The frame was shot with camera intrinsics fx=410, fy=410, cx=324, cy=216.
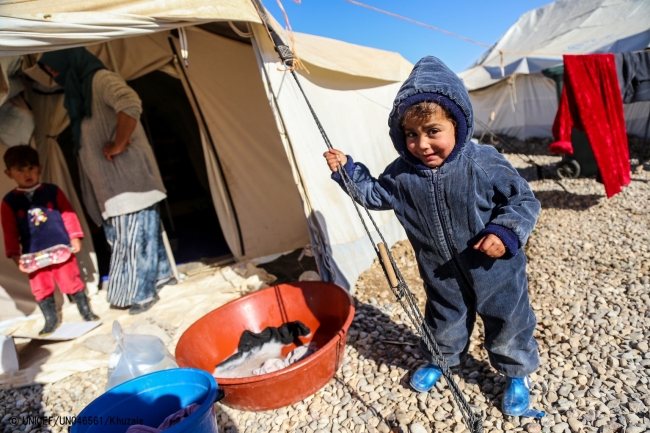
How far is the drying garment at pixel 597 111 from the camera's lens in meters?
4.33

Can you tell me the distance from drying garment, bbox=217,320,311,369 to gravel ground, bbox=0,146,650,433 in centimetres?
35

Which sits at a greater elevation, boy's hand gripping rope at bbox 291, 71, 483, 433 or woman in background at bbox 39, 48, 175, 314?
woman in background at bbox 39, 48, 175, 314

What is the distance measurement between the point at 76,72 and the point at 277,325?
257 centimetres

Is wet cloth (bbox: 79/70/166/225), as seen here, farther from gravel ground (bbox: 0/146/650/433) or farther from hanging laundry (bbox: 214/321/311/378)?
hanging laundry (bbox: 214/321/311/378)

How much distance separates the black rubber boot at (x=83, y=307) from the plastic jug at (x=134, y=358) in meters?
1.52

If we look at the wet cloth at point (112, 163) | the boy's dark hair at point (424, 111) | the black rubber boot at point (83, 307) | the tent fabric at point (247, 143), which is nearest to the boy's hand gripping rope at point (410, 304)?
the boy's dark hair at point (424, 111)

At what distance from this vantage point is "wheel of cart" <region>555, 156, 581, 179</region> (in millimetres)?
5609

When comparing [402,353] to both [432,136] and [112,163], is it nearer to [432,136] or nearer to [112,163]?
[432,136]

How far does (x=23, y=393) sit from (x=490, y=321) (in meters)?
2.88

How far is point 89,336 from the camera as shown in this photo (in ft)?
10.7

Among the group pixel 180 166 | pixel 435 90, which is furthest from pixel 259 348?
pixel 180 166

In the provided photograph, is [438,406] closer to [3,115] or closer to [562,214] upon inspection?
[562,214]

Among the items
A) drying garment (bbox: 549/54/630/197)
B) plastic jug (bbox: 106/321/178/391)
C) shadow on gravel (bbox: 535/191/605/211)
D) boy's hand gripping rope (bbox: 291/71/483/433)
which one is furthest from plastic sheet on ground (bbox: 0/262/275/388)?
drying garment (bbox: 549/54/630/197)

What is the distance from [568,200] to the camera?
16.0ft
